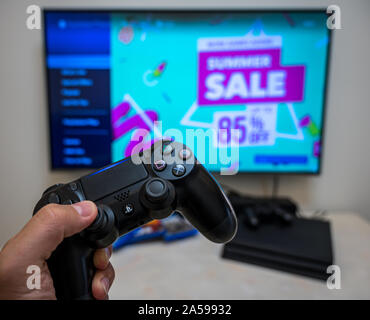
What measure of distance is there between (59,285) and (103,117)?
2.33 feet

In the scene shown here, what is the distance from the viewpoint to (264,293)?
63 centimetres

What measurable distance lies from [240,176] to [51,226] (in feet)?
2.83

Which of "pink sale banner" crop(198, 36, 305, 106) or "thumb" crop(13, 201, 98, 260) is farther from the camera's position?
"pink sale banner" crop(198, 36, 305, 106)

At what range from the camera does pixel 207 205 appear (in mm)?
389

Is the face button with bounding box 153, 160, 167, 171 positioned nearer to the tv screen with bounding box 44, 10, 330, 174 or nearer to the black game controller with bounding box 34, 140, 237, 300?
the black game controller with bounding box 34, 140, 237, 300

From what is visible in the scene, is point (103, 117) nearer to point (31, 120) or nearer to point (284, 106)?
point (31, 120)

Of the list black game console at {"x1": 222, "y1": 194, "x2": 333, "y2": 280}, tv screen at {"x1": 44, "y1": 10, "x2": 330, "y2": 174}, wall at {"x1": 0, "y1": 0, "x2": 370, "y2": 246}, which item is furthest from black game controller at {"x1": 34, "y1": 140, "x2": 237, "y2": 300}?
wall at {"x1": 0, "y1": 0, "x2": 370, "y2": 246}

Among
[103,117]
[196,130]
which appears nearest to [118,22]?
[103,117]

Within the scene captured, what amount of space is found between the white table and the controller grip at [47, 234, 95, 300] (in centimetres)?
27

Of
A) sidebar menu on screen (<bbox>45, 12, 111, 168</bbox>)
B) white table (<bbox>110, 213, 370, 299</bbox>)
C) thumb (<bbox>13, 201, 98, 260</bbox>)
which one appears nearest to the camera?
thumb (<bbox>13, 201, 98, 260</bbox>)

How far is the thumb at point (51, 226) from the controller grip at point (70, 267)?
0.05ft

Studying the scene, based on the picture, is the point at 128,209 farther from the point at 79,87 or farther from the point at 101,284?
the point at 79,87

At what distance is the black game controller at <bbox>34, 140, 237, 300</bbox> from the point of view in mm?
368

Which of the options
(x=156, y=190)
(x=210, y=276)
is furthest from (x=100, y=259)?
(x=210, y=276)
